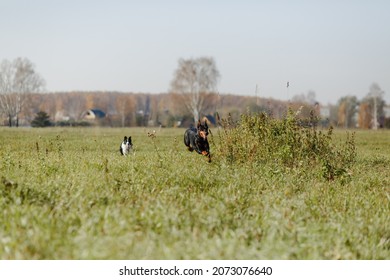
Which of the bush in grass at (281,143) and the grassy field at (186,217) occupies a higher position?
the bush in grass at (281,143)

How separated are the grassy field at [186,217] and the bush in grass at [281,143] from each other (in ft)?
6.08

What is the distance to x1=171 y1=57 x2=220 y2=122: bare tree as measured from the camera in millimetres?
75938

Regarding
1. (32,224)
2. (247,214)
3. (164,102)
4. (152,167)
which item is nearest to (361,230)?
(247,214)

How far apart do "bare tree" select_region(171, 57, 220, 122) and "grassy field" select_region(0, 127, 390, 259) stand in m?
67.1

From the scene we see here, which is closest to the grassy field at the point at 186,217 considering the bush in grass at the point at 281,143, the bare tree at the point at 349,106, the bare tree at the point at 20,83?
the bush in grass at the point at 281,143

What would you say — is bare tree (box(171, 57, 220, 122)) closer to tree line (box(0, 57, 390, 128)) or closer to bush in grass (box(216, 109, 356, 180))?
tree line (box(0, 57, 390, 128))

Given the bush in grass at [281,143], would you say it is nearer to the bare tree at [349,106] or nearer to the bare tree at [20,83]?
the bare tree at [20,83]

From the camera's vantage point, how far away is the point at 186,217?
5867 mm

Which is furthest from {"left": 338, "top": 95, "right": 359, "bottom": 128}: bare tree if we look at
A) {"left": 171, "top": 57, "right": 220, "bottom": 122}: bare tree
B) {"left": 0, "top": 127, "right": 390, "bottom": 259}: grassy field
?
{"left": 0, "top": 127, "right": 390, "bottom": 259}: grassy field

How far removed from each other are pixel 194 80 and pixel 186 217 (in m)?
71.3

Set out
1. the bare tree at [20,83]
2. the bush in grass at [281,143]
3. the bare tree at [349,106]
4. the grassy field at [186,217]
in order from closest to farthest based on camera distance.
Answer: the grassy field at [186,217] < the bush in grass at [281,143] < the bare tree at [20,83] < the bare tree at [349,106]

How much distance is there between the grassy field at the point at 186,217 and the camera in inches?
182

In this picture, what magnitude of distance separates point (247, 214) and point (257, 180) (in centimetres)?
279

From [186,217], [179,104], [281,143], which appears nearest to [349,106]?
[179,104]
